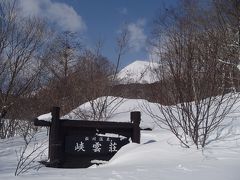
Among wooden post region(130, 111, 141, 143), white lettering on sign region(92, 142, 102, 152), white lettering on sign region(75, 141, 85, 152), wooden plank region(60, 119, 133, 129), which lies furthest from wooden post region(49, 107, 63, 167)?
wooden post region(130, 111, 141, 143)

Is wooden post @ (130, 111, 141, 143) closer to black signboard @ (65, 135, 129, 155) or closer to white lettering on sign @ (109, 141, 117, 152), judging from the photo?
black signboard @ (65, 135, 129, 155)

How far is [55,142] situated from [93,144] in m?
0.88

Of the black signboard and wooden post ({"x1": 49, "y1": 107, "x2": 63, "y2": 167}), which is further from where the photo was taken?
the black signboard

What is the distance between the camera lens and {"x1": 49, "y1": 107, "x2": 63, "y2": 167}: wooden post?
306 inches

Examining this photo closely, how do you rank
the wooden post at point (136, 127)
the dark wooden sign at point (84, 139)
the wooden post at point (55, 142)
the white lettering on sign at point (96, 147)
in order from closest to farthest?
the wooden post at point (55, 142) < the dark wooden sign at point (84, 139) < the white lettering on sign at point (96, 147) < the wooden post at point (136, 127)

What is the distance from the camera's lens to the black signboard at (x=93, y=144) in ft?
26.6

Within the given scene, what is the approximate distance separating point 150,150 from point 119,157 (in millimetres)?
740

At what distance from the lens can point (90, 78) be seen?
51.2 feet

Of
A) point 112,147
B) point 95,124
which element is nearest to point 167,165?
point 112,147

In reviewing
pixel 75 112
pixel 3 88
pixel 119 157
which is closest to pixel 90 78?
pixel 75 112

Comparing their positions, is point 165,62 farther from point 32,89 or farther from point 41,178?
point 32,89

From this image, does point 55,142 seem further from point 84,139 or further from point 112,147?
point 112,147

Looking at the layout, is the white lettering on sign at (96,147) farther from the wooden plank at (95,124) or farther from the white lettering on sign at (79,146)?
the wooden plank at (95,124)

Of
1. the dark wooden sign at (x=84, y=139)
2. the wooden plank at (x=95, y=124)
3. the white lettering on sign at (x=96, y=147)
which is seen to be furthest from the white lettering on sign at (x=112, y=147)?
the wooden plank at (x=95, y=124)
